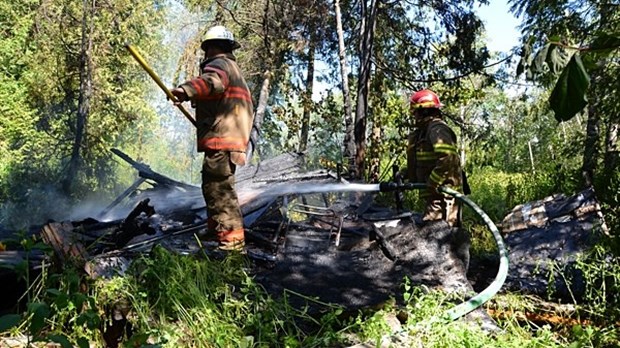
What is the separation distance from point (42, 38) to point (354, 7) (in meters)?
6.54

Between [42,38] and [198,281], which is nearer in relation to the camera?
[198,281]

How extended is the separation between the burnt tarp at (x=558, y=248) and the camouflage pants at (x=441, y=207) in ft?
2.05

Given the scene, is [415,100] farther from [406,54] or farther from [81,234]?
[406,54]

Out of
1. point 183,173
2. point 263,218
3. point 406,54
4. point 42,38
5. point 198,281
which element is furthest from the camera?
point 183,173

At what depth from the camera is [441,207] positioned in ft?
18.2

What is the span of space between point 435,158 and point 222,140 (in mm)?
2281

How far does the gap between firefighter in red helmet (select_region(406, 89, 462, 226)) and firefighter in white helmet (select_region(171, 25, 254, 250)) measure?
6.40 ft

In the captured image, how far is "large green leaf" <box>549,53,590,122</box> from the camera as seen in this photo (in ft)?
4.41

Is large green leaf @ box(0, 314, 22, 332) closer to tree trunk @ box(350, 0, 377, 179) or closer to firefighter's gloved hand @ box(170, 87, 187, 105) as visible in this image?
firefighter's gloved hand @ box(170, 87, 187, 105)

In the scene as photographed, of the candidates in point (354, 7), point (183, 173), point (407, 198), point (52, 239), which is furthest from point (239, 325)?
point (183, 173)

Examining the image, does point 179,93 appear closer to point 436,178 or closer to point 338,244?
point 338,244

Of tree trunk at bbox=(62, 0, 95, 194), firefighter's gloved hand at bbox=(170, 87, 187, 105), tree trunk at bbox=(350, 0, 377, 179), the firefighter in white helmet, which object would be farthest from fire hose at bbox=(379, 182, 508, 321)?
tree trunk at bbox=(62, 0, 95, 194)

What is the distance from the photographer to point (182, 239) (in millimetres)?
4621

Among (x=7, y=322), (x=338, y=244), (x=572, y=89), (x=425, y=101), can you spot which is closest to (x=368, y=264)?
(x=338, y=244)
